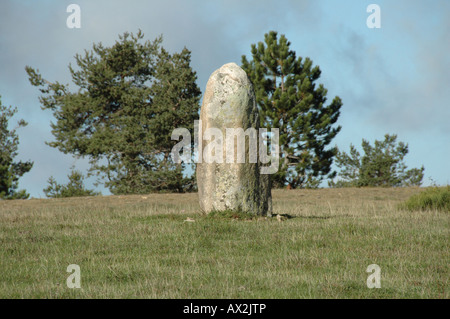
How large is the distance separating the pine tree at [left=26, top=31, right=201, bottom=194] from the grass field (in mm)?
18236

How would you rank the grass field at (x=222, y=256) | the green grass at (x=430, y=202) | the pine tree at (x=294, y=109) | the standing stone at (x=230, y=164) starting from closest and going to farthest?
the grass field at (x=222, y=256) → the standing stone at (x=230, y=164) → the green grass at (x=430, y=202) → the pine tree at (x=294, y=109)

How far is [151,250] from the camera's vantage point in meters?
10.1

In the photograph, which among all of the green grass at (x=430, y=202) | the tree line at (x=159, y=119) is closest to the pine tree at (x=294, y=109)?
the tree line at (x=159, y=119)

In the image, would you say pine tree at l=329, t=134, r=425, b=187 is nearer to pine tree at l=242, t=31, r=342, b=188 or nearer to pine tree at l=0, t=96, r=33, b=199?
pine tree at l=242, t=31, r=342, b=188

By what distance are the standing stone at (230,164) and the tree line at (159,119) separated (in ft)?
59.0

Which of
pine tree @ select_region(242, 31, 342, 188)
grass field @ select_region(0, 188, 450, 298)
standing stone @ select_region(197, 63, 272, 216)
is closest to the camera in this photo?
grass field @ select_region(0, 188, 450, 298)

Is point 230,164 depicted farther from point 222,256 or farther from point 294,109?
point 294,109

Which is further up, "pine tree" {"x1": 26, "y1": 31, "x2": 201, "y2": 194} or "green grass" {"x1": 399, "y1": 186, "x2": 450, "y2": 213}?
"pine tree" {"x1": 26, "y1": 31, "x2": 201, "y2": 194}

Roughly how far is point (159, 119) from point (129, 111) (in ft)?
9.61

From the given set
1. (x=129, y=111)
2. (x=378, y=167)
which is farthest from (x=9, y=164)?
(x=378, y=167)

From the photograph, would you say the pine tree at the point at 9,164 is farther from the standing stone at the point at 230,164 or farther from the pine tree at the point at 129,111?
the standing stone at the point at 230,164

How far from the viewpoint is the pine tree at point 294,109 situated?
32.3 m

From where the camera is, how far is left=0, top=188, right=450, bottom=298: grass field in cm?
733

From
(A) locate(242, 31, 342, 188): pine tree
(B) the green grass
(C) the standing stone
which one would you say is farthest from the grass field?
(A) locate(242, 31, 342, 188): pine tree
